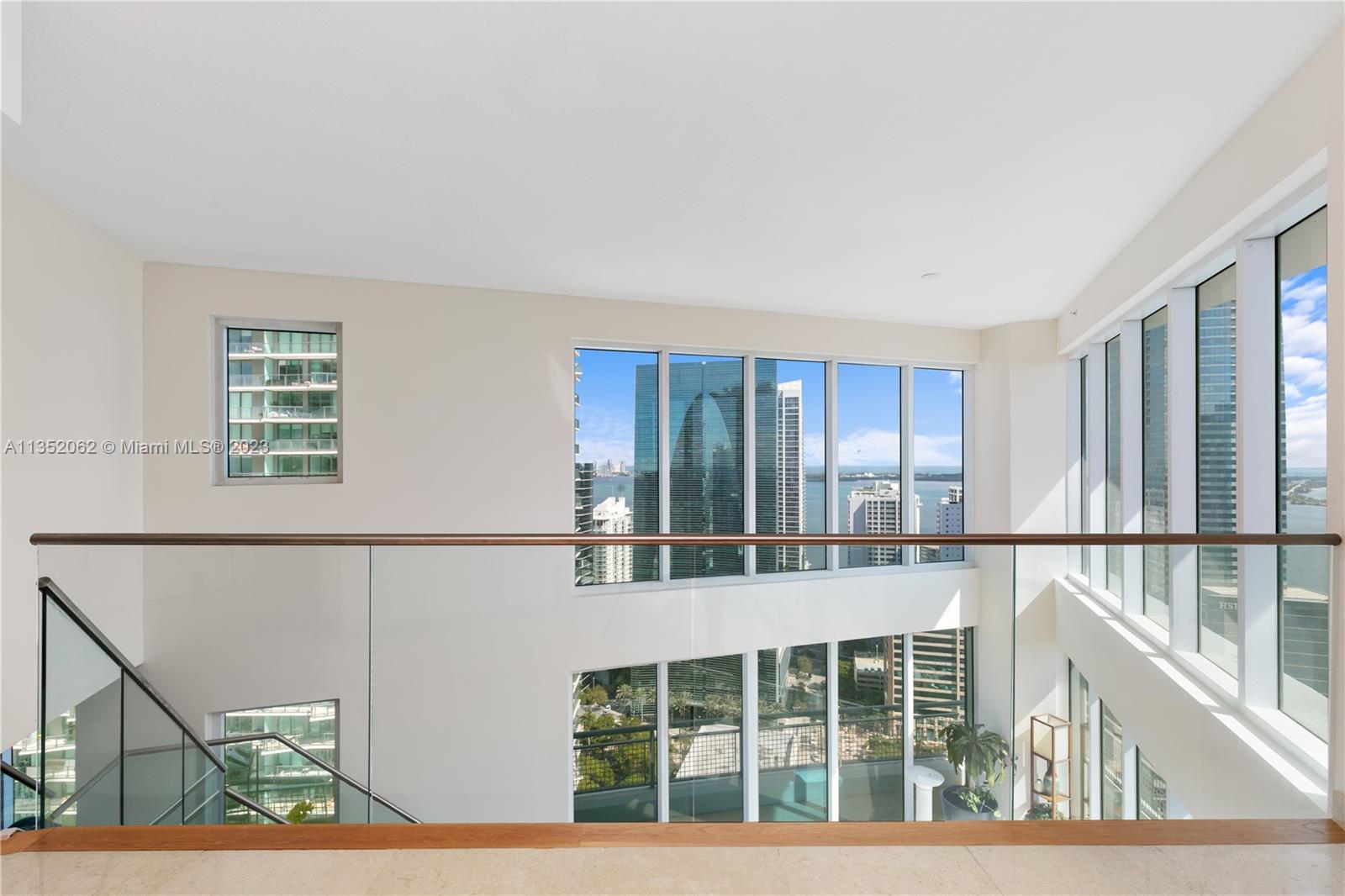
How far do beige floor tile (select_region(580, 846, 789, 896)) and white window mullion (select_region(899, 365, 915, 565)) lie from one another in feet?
15.0

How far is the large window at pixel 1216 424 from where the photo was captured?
8.78 feet

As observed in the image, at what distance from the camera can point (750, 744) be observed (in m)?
2.82

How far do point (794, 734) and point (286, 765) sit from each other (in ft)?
6.62

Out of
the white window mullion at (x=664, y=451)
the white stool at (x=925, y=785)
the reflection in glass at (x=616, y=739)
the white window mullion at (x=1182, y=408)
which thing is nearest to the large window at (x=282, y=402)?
the white window mullion at (x=664, y=451)

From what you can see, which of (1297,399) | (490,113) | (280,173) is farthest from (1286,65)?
(280,173)

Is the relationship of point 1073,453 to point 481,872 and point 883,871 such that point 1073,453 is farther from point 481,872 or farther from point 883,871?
point 481,872

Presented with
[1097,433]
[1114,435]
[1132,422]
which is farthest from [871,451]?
[1132,422]

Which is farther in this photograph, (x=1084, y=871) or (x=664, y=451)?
(x=664, y=451)

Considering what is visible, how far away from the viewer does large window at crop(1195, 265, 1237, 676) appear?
268 cm

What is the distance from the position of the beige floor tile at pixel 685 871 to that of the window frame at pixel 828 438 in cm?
277

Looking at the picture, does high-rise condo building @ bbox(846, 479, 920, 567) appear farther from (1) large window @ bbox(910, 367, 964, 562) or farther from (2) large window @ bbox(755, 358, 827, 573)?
(2) large window @ bbox(755, 358, 827, 573)

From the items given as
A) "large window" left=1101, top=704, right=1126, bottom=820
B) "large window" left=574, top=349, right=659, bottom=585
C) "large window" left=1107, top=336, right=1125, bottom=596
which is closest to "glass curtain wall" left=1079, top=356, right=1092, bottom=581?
"large window" left=1107, top=336, right=1125, bottom=596

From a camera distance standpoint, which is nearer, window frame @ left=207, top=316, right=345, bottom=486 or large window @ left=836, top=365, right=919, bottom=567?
window frame @ left=207, top=316, right=345, bottom=486

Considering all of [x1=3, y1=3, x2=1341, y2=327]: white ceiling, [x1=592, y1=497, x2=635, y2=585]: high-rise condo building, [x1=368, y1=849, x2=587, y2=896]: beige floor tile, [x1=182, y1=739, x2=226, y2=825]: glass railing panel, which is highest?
[x1=3, y1=3, x2=1341, y2=327]: white ceiling
